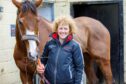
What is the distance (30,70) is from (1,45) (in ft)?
6.10

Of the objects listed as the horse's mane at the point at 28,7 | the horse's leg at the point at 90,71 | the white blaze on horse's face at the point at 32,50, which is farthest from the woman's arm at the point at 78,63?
the horse's leg at the point at 90,71

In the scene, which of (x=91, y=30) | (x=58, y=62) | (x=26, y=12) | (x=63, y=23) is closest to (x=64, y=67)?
(x=58, y=62)

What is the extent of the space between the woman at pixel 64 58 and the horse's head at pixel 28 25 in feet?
1.18

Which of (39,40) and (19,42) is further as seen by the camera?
(39,40)

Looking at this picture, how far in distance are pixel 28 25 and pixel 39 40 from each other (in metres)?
0.62

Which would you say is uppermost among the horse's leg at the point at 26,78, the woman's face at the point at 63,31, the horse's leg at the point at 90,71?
the woman's face at the point at 63,31

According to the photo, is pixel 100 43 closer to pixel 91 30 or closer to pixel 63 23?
pixel 91 30

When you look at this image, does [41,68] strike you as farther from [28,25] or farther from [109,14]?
[109,14]

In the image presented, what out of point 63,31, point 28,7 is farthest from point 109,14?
point 63,31

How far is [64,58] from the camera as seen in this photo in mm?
4242

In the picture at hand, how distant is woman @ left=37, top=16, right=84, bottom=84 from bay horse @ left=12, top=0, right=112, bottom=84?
0.34 m

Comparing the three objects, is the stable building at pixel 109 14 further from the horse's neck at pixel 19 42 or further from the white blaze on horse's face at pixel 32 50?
the white blaze on horse's face at pixel 32 50

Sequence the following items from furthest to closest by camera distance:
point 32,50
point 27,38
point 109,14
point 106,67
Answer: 1. point 109,14
2. point 106,67
3. point 27,38
4. point 32,50

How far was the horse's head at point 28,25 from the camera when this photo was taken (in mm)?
Result: 4645
